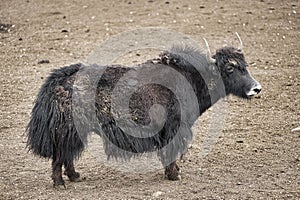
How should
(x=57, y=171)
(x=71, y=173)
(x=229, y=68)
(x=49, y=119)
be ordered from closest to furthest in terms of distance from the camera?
(x=49, y=119), (x=57, y=171), (x=71, y=173), (x=229, y=68)

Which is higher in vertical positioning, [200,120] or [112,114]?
[112,114]

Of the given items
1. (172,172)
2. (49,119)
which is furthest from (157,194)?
(49,119)


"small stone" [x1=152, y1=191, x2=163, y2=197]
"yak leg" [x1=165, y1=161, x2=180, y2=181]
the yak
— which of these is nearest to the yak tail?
the yak

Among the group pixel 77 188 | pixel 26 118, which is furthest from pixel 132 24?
pixel 77 188

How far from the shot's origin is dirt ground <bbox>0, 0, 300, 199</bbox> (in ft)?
19.6

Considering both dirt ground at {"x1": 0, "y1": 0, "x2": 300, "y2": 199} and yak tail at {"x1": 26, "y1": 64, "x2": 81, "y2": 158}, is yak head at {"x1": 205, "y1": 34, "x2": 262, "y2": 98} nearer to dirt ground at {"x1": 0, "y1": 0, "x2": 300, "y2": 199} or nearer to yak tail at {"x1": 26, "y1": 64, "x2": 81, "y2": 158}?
dirt ground at {"x1": 0, "y1": 0, "x2": 300, "y2": 199}

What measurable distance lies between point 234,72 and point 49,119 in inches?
81.2

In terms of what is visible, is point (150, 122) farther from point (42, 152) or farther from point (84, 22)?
point (84, 22)

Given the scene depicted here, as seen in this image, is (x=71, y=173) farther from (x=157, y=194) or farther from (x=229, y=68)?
(x=229, y=68)

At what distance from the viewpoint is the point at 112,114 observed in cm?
578

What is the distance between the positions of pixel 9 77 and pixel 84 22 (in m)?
3.06

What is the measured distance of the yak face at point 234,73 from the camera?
21.2 ft

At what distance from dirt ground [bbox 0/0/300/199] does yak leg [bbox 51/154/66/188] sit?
90 millimetres

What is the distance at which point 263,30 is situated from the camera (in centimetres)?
1112
